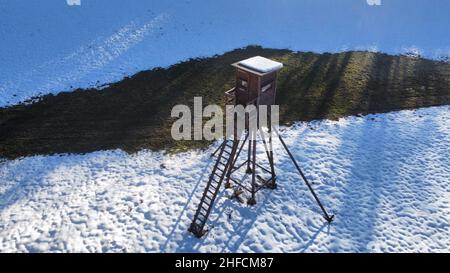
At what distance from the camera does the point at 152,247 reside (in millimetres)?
14227

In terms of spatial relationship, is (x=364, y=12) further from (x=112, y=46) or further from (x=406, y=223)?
(x=406, y=223)

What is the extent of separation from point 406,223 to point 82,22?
2793 cm

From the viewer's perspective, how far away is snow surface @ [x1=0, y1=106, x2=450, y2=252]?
14.6 m

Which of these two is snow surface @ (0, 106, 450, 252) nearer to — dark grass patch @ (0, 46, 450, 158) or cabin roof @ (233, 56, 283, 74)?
dark grass patch @ (0, 46, 450, 158)

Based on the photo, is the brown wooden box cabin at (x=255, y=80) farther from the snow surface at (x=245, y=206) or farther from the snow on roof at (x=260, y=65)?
the snow surface at (x=245, y=206)

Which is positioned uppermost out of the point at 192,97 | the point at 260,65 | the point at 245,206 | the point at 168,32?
the point at 260,65

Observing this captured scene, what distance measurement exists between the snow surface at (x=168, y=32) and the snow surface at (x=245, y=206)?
9.20 m

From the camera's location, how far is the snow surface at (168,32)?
2633 centimetres

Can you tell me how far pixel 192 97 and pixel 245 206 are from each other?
986 cm

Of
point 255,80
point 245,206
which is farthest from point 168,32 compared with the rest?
point 255,80

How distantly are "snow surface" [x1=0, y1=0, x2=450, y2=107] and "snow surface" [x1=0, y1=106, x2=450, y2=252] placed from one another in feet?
30.2

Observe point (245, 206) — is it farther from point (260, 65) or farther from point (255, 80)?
point (260, 65)

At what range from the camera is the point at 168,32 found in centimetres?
3102

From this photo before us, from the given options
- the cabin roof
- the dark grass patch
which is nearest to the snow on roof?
the cabin roof
